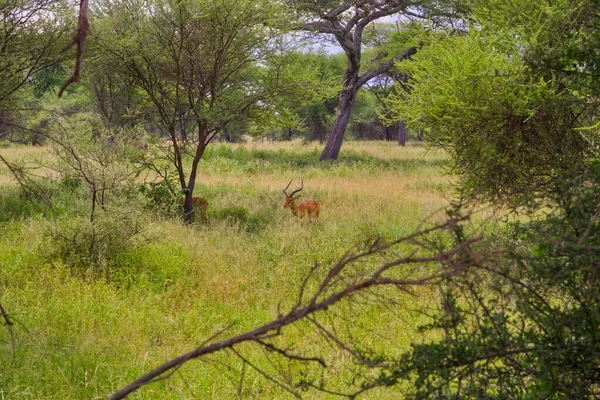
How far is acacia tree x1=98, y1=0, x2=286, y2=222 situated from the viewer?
8883 millimetres

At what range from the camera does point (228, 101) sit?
950 cm

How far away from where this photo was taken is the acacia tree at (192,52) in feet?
29.1

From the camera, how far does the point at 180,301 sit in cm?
580

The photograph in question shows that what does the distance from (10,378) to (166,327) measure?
1.47 m

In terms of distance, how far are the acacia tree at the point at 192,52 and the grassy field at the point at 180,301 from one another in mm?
2182

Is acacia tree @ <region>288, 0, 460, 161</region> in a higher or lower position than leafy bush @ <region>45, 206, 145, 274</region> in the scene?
higher

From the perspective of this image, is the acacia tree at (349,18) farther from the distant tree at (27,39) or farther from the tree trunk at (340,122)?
the distant tree at (27,39)

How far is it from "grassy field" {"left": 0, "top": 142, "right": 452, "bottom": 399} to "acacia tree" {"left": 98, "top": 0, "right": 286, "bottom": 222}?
218 centimetres

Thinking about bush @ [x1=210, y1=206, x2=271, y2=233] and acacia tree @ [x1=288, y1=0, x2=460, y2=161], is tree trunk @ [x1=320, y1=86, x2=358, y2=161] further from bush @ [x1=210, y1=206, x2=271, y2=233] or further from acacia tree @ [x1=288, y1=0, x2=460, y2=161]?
bush @ [x1=210, y1=206, x2=271, y2=233]

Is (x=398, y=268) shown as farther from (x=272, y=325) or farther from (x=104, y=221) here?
(x=272, y=325)

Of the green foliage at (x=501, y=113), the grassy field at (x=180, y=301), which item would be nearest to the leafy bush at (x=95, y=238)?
the grassy field at (x=180, y=301)

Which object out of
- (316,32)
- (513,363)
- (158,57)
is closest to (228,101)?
(158,57)

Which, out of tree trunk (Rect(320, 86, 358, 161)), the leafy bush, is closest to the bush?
the leafy bush

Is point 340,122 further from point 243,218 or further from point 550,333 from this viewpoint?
point 550,333
